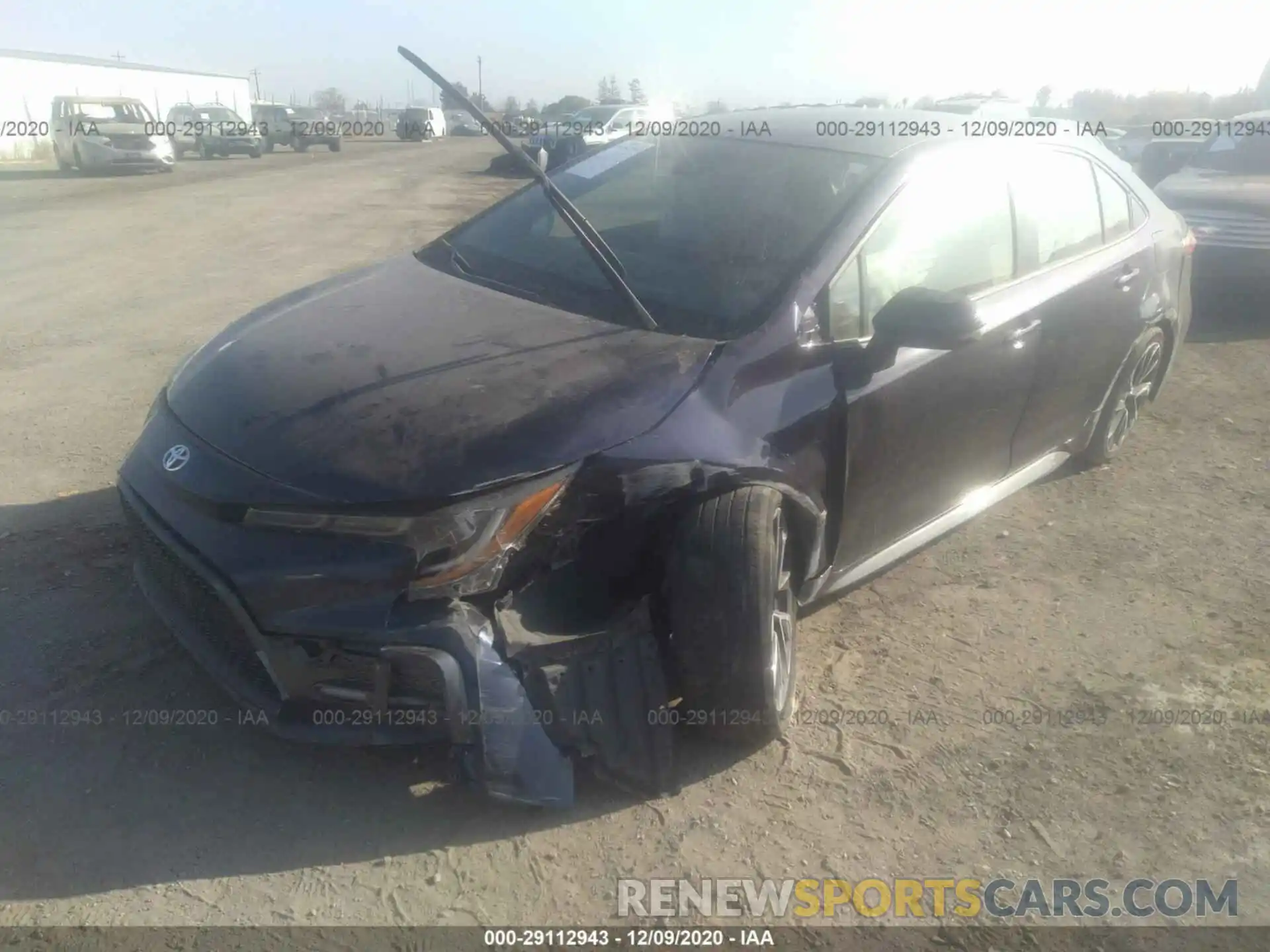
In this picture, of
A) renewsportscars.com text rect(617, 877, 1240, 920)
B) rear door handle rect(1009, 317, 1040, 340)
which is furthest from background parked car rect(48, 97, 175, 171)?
renewsportscars.com text rect(617, 877, 1240, 920)

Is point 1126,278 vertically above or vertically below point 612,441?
above

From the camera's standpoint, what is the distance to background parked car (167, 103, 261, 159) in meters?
28.8

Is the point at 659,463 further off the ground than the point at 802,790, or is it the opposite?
the point at 659,463

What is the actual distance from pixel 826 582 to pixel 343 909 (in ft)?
5.61

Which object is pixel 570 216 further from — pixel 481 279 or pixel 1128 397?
pixel 1128 397

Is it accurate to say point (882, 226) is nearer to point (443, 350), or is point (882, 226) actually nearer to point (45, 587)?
point (443, 350)

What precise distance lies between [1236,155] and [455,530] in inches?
384

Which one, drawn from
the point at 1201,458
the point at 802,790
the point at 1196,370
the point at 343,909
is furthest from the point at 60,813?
the point at 1196,370

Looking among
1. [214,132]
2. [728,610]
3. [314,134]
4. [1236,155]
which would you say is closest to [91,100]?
[214,132]

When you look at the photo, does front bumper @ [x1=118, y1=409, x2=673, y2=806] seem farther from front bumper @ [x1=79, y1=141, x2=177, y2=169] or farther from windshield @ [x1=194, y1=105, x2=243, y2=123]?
windshield @ [x1=194, y1=105, x2=243, y2=123]

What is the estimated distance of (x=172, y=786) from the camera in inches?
104

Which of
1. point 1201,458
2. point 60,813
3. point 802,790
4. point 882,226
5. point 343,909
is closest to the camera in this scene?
point 343,909

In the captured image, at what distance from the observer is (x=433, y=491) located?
2344 mm

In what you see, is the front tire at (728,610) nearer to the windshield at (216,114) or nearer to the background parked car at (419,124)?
the windshield at (216,114)
